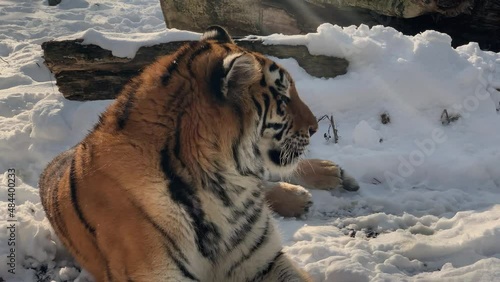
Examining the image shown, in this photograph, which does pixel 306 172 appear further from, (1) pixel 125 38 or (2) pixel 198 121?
(1) pixel 125 38

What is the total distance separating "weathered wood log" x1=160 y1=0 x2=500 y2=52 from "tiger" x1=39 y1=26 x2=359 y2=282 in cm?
293

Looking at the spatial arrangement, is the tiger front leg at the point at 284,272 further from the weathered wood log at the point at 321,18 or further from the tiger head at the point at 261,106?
the weathered wood log at the point at 321,18

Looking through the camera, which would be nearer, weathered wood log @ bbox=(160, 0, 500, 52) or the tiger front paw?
the tiger front paw

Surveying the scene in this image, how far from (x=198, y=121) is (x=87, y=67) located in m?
2.43

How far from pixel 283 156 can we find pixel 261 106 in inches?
12.2

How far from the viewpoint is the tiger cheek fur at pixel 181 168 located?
209 cm

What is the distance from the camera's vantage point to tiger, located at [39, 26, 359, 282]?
6.87 feet

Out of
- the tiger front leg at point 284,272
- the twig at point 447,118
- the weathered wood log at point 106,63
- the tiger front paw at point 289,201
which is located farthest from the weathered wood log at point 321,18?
the tiger front leg at point 284,272

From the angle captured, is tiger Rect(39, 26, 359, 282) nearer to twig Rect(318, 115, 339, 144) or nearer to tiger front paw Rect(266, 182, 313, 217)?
tiger front paw Rect(266, 182, 313, 217)

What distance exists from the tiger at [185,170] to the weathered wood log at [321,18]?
293 cm

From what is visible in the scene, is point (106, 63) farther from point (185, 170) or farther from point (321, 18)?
point (185, 170)

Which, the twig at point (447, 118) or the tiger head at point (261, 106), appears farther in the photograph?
the twig at point (447, 118)

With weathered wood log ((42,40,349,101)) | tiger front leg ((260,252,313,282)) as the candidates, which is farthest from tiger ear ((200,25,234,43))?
weathered wood log ((42,40,349,101))

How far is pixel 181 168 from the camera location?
2.12m
